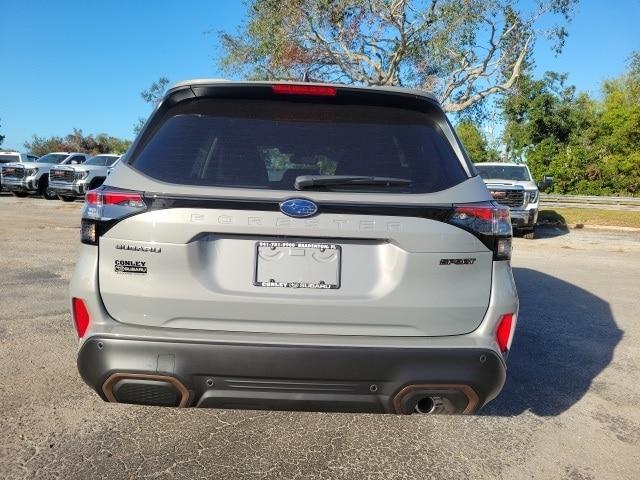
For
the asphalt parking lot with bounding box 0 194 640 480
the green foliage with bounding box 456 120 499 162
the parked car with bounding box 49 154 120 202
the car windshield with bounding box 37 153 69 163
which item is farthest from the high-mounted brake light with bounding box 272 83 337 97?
the green foliage with bounding box 456 120 499 162

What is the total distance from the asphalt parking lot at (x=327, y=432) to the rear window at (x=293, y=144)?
1430 mm

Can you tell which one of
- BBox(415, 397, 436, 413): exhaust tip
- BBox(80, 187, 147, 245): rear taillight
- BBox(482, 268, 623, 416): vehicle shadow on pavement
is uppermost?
BBox(80, 187, 147, 245): rear taillight

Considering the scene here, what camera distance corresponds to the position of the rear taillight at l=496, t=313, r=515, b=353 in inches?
99.8

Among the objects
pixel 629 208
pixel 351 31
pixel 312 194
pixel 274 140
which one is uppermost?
pixel 351 31

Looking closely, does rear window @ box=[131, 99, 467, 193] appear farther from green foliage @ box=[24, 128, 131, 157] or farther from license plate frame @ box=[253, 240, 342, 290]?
green foliage @ box=[24, 128, 131, 157]

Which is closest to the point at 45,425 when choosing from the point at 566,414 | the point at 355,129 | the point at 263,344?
the point at 263,344

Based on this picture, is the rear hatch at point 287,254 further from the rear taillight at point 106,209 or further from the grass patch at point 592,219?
the grass patch at point 592,219

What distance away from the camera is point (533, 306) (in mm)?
6395

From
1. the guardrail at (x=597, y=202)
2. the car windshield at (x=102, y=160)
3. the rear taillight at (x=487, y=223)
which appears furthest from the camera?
the guardrail at (x=597, y=202)

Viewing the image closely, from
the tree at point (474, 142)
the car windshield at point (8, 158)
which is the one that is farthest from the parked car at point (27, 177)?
the tree at point (474, 142)

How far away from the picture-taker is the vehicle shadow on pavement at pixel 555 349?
12.2ft

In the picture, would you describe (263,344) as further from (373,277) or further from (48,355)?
(48,355)

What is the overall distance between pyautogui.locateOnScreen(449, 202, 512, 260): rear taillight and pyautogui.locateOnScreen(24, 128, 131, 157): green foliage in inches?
2904

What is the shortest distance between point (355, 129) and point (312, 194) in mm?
489
